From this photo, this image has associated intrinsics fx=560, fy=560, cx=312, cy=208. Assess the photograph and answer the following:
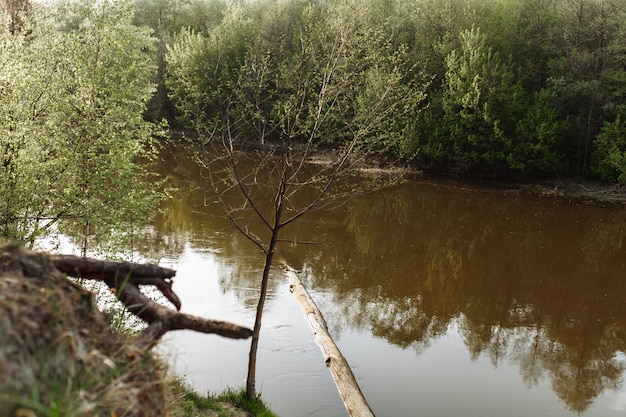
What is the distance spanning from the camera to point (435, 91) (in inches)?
1629

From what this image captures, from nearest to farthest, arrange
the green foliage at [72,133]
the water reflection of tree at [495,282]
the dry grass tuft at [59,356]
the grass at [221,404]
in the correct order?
the dry grass tuft at [59,356] → the grass at [221,404] → the green foliage at [72,133] → the water reflection of tree at [495,282]

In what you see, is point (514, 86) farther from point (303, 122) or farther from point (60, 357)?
point (60, 357)

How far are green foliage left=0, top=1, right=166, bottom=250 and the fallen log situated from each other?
532 cm

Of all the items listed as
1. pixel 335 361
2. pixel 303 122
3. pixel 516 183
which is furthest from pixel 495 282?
pixel 516 183

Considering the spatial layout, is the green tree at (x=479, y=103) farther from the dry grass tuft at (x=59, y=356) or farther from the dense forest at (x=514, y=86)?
the dry grass tuft at (x=59, y=356)

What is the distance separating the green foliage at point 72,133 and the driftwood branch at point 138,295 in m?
8.60

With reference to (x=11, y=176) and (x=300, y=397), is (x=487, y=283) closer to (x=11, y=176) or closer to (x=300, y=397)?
(x=300, y=397)

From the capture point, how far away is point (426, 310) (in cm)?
1780

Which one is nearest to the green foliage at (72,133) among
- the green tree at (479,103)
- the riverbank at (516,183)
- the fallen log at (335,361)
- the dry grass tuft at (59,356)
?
the fallen log at (335,361)

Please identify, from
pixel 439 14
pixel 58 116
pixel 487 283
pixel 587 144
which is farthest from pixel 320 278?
pixel 439 14

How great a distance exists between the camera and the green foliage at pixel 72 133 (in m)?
12.6

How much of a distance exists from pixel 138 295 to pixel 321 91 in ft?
26.1

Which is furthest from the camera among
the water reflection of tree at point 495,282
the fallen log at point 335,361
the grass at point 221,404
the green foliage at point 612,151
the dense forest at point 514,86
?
the dense forest at point 514,86

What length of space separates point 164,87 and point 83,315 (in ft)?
191
